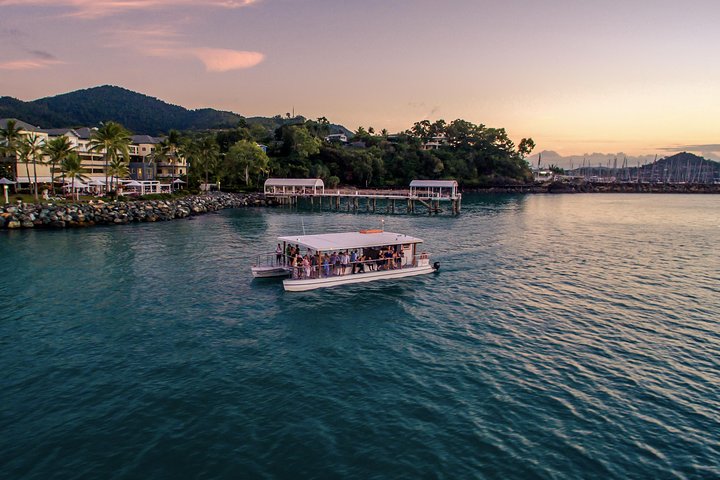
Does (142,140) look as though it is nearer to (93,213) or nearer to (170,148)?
(170,148)

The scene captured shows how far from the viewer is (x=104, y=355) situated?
25.6 metres

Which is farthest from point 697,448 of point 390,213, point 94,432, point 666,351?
point 390,213

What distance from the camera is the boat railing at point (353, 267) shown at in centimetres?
3984

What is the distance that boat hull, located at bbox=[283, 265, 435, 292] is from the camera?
126 ft

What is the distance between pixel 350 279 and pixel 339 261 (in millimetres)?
1983

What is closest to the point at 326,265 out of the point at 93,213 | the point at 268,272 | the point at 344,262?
the point at 344,262

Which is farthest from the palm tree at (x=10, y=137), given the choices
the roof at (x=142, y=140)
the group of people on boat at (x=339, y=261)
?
the group of people on boat at (x=339, y=261)

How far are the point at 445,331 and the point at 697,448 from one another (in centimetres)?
1466

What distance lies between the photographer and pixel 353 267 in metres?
42.2

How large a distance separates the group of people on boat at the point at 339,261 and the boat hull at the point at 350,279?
0.69m

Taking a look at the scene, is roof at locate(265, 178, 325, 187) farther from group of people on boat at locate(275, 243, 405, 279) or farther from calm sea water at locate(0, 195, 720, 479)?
group of people on boat at locate(275, 243, 405, 279)

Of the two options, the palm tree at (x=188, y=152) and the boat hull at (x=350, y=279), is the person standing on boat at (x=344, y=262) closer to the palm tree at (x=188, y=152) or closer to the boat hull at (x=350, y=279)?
the boat hull at (x=350, y=279)

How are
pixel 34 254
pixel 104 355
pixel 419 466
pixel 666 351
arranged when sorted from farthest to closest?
pixel 34 254 → pixel 666 351 → pixel 104 355 → pixel 419 466

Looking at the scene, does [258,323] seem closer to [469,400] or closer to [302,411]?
[302,411]
